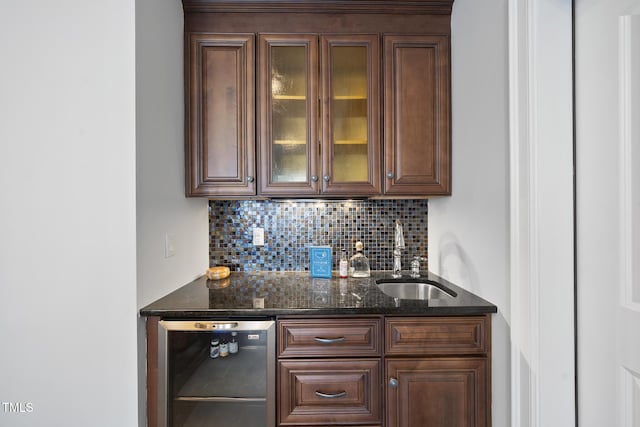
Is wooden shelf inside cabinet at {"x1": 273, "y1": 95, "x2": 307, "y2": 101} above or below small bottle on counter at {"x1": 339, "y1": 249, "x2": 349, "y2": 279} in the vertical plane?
above

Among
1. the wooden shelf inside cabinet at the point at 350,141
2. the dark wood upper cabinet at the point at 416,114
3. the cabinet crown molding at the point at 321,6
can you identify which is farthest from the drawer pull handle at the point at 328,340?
the cabinet crown molding at the point at 321,6

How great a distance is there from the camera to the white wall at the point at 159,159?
1.31m

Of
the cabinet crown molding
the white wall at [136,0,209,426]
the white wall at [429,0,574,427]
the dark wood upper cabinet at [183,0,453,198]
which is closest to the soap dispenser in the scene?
the dark wood upper cabinet at [183,0,453,198]

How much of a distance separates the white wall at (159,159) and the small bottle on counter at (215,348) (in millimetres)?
284

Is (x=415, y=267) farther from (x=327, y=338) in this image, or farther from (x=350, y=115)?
(x=350, y=115)

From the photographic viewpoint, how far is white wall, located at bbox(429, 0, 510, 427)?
1.27 metres

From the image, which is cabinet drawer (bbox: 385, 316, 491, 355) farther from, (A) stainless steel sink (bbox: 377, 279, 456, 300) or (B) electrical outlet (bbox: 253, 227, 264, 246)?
(B) electrical outlet (bbox: 253, 227, 264, 246)

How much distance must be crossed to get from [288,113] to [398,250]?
1.04 metres

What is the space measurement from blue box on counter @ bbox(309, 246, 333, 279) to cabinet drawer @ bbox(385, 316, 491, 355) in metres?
0.66

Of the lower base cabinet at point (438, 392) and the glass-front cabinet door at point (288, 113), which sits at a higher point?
the glass-front cabinet door at point (288, 113)
